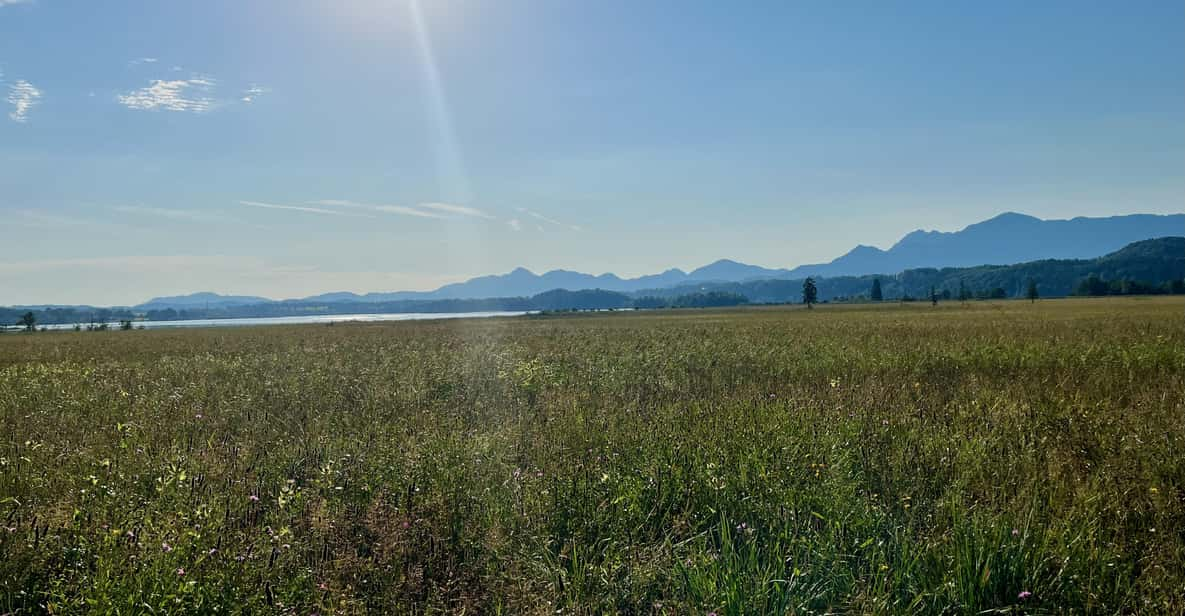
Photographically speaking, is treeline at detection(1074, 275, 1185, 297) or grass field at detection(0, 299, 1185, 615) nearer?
grass field at detection(0, 299, 1185, 615)

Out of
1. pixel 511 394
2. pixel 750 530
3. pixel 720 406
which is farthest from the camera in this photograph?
pixel 511 394

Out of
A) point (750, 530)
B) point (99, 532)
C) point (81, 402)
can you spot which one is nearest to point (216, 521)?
point (99, 532)

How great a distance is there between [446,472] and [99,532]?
103 inches

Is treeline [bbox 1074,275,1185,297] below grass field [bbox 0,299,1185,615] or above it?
below

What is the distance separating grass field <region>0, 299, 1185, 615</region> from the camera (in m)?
3.59

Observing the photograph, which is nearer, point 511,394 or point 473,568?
point 473,568

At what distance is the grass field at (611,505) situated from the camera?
3586 mm

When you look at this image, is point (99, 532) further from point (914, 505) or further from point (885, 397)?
point (885, 397)

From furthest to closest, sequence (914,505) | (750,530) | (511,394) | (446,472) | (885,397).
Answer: (511,394) < (885,397) < (446,472) < (914,505) < (750,530)

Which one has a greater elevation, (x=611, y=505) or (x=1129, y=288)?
(x=611, y=505)

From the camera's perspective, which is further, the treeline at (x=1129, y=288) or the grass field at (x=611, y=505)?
the treeline at (x=1129, y=288)

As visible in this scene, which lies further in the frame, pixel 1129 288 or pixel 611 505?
pixel 1129 288

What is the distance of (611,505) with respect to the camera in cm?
484

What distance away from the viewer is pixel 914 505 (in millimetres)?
4828
